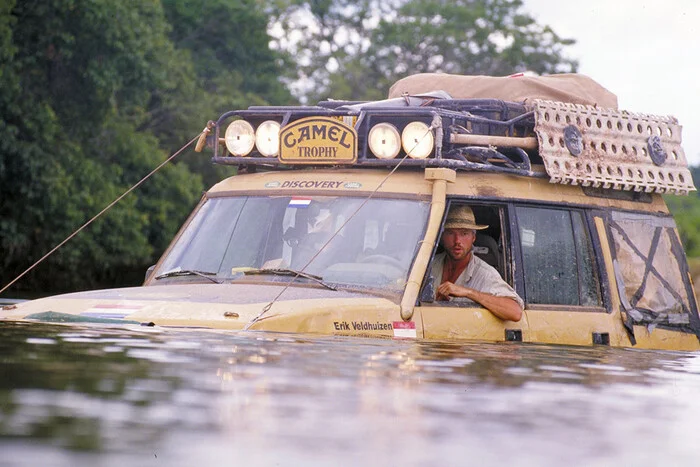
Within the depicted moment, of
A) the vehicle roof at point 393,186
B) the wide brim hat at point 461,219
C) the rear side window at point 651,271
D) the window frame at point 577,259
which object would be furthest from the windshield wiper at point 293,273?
the rear side window at point 651,271

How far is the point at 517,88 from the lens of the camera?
9438 mm

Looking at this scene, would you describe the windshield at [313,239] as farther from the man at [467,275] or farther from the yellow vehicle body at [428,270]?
the man at [467,275]

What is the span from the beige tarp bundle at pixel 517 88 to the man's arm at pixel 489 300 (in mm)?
2050

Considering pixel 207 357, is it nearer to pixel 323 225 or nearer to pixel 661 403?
pixel 661 403

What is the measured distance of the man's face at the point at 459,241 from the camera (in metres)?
7.93

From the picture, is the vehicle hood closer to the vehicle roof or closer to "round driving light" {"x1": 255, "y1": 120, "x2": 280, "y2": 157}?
the vehicle roof

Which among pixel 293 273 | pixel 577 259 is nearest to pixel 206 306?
pixel 293 273

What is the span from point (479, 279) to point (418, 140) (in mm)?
860

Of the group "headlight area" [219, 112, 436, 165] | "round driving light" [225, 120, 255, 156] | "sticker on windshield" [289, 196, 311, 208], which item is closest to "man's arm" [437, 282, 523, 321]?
"headlight area" [219, 112, 436, 165]

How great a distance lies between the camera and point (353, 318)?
6684mm

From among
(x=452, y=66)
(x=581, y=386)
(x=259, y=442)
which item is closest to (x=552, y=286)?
(x=581, y=386)

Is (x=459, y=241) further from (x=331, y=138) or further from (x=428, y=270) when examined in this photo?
(x=331, y=138)

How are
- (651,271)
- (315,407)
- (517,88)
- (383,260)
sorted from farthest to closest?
(517,88), (651,271), (383,260), (315,407)

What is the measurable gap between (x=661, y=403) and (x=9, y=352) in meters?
2.04
